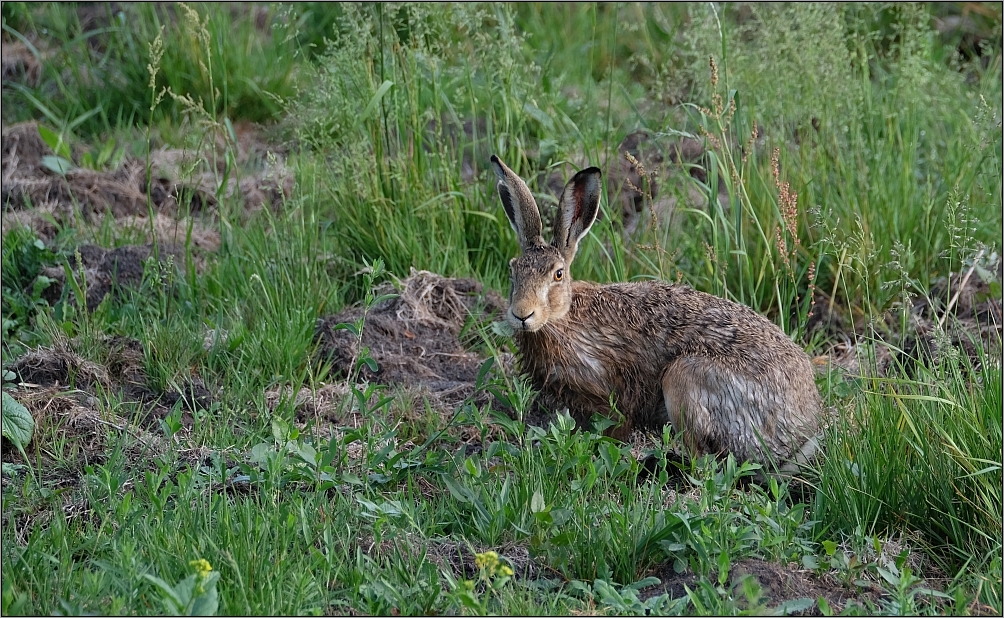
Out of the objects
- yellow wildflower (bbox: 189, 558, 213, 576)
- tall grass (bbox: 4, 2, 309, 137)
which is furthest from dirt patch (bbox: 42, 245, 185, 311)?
yellow wildflower (bbox: 189, 558, 213, 576)

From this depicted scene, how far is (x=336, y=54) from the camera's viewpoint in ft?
18.5

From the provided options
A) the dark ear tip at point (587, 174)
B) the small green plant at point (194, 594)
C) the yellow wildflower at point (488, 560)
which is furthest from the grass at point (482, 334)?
the dark ear tip at point (587, 174)

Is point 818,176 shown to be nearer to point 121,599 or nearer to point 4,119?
point 121,599

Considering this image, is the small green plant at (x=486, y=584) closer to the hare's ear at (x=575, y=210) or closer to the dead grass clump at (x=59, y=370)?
the hare's ear at (x=575, y=210)

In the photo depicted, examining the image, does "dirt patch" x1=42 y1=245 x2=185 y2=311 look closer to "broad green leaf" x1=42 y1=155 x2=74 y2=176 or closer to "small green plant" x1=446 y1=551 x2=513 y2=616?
"broad green leaf" x1=42 y1=155 x2=74 y2=176

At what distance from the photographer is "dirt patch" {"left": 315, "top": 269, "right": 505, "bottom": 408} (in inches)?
199

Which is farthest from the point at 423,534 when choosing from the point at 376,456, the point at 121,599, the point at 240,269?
the point at 240,269

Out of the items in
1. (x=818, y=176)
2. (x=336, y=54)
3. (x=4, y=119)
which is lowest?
(x=4, y=119)

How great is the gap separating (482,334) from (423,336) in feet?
1.54

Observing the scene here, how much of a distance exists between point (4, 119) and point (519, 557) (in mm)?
5155

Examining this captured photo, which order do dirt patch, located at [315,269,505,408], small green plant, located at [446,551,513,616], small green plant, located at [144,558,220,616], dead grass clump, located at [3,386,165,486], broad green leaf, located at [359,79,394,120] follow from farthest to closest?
broad green leaf, located at [359,79,394,120]
dirt patch, located at [315,269,505,408]
dead grass clump, located at [3,386,165,486]
small green plant, located at [446,551,513,616]
small green plant, located at [144,558,220,616]

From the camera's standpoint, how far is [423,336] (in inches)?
211

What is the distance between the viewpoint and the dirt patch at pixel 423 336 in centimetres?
507

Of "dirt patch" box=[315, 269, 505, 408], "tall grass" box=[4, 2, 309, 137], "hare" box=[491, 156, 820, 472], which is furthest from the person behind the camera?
"tall grass" box=[4, 2, 309, 137]
